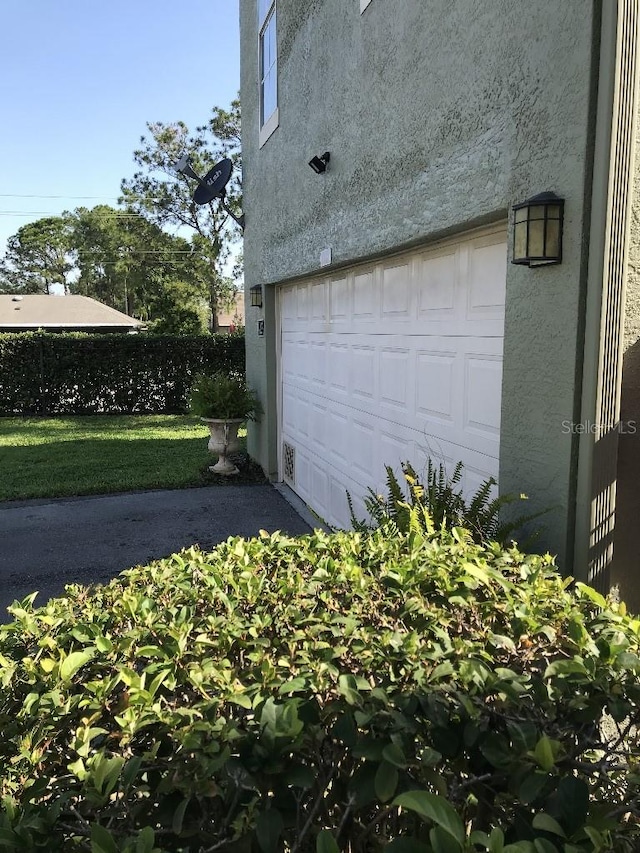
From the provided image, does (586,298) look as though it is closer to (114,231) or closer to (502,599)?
(502,599)

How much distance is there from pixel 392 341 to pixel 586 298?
232cm

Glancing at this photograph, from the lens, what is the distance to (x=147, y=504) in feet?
25.1

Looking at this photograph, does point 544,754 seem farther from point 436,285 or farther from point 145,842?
point 436,285

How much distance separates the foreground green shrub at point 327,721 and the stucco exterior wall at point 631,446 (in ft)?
2.71

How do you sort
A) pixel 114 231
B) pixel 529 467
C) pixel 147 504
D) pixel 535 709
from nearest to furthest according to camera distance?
pixel 535 709, pixel 529 467, pixel 147 504, pixel 114 231

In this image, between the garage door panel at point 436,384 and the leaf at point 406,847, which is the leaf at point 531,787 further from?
the garage door panel at point 436,384

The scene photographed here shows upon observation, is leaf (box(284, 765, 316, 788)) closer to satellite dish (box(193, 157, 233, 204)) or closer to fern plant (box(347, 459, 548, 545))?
fern plant (box(347, 459, 548, 545))

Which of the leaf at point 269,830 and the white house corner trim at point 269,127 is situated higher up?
the white house corner trim at point 269,127

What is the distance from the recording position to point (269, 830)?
1259mm

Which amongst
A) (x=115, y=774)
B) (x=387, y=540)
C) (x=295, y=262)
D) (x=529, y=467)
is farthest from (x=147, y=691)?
(x=295, y=262)

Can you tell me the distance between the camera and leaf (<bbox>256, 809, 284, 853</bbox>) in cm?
124

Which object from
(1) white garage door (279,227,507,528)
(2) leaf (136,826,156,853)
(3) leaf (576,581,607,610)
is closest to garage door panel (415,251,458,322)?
(1) white garage door (279,227,507,528)

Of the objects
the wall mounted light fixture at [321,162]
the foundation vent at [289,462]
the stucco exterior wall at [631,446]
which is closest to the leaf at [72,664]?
the stucco exterior wall at [631,446]

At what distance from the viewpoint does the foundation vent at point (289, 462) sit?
8033 millimetres
